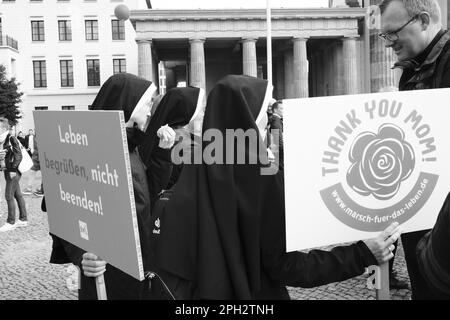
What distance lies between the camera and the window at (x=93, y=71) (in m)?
52.9

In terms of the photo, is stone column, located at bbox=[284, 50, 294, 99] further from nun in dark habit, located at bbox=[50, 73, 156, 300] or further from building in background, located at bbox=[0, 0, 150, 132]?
nun in dark habit, located at bbox=[50, 73, 156, 300]

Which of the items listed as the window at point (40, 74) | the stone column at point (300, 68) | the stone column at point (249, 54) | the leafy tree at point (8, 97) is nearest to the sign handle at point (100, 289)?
the stone column at point (249, 54)

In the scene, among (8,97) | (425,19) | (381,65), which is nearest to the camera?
(425,19)

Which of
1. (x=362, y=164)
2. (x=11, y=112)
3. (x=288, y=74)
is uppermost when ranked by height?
(x=288, y=74)

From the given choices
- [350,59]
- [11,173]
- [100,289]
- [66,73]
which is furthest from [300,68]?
[100,289]

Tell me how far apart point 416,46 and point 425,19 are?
5.6 inches

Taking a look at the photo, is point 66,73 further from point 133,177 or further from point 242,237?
point 242,237

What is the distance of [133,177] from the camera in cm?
328

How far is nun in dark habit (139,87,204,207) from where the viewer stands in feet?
13.3

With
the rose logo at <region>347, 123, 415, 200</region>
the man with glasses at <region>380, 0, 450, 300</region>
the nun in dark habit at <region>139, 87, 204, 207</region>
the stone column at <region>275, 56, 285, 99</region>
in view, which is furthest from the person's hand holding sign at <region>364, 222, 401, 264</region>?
the stone column at <region>275, 56, 285, 99</region>

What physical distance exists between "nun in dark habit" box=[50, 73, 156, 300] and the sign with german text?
1.06ft

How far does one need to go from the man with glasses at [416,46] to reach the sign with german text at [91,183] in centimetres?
137

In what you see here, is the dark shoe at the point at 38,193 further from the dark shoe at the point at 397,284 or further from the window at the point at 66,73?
the window at the point at 66,73

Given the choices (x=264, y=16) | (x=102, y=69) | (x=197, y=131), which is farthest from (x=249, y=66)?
(x=197, y=131)
